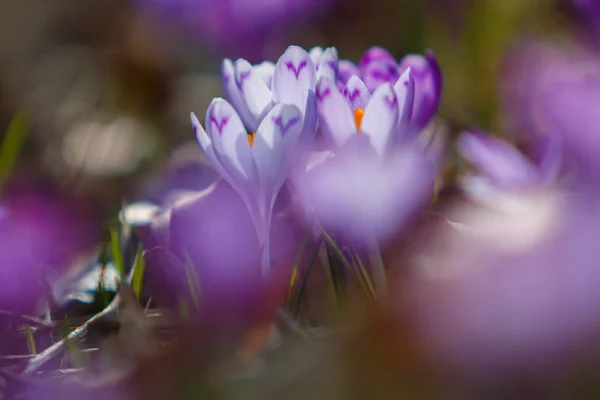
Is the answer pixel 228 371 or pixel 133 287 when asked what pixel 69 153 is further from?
pixel 228 371

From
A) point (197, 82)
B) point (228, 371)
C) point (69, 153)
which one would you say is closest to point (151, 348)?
point (228, 371)

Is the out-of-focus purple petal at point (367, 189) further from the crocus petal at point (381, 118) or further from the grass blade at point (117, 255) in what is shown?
the grass blade at point (117, 255)

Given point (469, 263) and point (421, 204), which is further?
point (421, 204)

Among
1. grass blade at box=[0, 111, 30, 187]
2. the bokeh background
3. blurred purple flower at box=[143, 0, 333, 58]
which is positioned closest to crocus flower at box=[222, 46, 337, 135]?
grass blade at box=[0, 111, 30, 187]

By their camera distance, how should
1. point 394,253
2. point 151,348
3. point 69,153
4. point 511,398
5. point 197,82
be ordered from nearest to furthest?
point 511,398 < point 151,348 < point 394,253 < point 69,153 < point 197,82

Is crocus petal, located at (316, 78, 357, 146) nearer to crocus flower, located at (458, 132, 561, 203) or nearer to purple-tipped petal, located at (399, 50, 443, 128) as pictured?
purple-tipped petal, located at (399, 50, 443, 128)

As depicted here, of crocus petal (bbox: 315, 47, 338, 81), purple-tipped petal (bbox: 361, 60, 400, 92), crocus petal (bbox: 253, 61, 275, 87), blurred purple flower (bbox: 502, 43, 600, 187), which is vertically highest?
crocus petal (bbox: 315, 47, 338, 81)

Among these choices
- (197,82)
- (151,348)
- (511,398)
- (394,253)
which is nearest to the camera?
(511,398)
